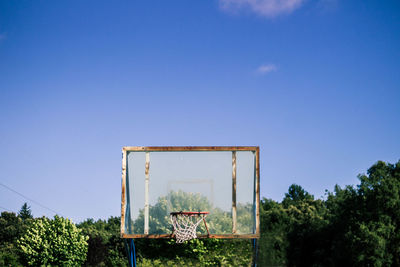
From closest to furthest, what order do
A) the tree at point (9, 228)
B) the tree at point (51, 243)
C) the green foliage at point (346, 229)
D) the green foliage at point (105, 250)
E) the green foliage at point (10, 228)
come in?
the green foliage at point (346, 229) < the tree at point (51, 243) < the green foliage at point (105, 250) < the green foliage at point (10, 228) < the tree at point (9, 228)

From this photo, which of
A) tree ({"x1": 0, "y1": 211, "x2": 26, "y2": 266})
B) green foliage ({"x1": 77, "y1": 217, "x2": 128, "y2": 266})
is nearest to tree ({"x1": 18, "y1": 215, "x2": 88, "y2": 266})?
green foliage ({"x1": 77, "y1": 217, "x2": 128, "y2": 266})

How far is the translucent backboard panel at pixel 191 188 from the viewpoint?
12.2m

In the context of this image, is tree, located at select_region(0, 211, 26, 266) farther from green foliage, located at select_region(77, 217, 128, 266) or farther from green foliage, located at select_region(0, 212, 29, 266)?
green foliage, located at select_region(77, 217, 128, 266)

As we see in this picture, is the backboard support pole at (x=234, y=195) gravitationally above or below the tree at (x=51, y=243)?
above

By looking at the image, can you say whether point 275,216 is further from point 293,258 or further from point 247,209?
point 247,209

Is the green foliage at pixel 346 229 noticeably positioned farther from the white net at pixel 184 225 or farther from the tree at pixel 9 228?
the tree at pixel 9 228

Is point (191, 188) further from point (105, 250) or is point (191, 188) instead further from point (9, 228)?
point (9, 228)

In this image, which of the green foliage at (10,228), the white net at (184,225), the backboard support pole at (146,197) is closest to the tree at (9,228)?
the green foliage at (10,228)

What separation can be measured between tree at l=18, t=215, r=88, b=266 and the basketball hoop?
19792mm

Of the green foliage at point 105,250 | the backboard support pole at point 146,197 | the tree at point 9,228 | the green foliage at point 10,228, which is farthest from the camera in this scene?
the tree at point 9,228

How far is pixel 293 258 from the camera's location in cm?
3541

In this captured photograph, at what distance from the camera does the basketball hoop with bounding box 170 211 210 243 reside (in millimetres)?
12008

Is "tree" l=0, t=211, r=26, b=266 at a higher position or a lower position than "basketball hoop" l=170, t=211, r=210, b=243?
lower

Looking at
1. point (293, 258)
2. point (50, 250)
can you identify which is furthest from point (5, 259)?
point (293, 258)
